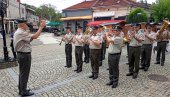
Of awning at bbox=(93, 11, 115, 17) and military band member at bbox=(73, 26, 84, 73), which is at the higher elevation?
awning at bbox=(93, 11, 115, 17)

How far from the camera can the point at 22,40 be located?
5898 millimetres

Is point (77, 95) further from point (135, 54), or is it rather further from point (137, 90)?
point (135, 54)

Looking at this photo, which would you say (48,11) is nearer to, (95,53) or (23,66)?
(95,53)

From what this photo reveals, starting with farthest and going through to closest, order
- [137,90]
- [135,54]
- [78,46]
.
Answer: [78,46] < [135,54] < [137,90]

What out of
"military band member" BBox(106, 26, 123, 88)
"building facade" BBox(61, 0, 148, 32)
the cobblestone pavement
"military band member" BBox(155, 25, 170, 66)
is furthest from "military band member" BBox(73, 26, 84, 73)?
"building facade" BBox(61, 0, 148, 32)

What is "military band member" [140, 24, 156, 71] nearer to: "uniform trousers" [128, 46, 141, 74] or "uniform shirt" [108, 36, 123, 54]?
"uniform trousers" [128, 46, 141, 74]

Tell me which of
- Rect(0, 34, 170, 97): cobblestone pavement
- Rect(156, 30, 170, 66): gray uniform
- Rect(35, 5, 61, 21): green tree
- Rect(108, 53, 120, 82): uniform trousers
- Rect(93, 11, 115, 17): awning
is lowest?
Rect(0, 34, 170, 97): cobblestone pavement

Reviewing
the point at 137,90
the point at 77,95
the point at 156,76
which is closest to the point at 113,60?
the point at 137,90

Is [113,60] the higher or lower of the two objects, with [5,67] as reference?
higher

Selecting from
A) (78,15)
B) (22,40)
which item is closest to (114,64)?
(22,40)

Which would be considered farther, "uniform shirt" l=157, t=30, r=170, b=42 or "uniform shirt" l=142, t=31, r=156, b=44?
"uniform shirt" l=157, t=30, r=170, b=42

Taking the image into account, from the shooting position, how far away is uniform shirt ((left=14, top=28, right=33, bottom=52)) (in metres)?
5.84

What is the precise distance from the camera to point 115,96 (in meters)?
Answer: 6.15

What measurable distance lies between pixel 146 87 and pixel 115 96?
1.35 meters
